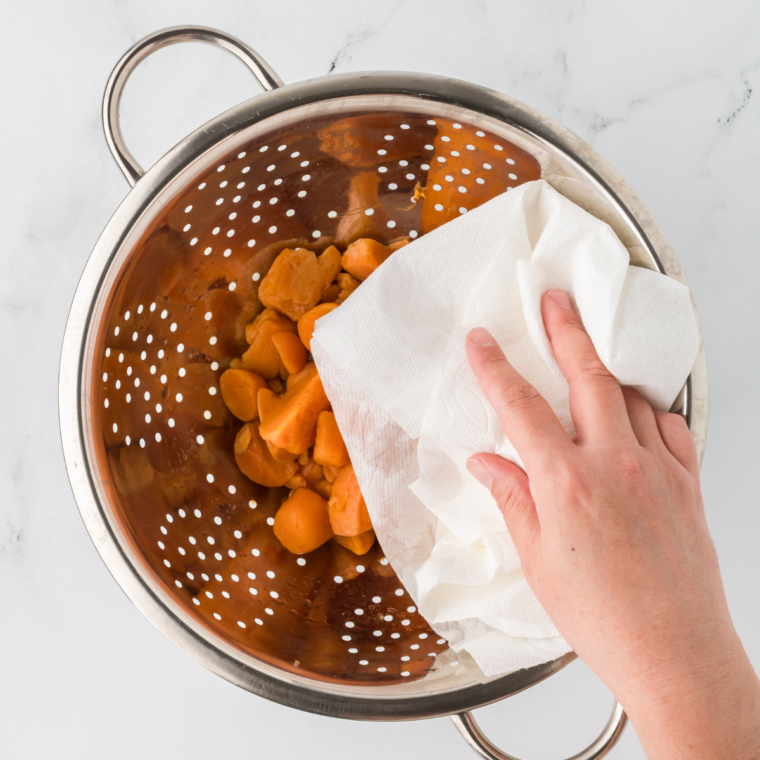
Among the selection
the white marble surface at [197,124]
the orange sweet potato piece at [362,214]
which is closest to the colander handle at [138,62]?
the orange sweet potato piece at [362,214]

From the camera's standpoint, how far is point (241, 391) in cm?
68

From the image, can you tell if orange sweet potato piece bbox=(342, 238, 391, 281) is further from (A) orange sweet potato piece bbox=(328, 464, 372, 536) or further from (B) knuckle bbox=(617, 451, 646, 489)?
(B) knuckle bbox=(617, 451, 646, 489)

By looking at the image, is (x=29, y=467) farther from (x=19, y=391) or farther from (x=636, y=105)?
(x=636, y=105)

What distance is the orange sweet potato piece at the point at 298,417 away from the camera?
62cm

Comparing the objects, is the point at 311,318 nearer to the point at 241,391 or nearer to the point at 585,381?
the point at 241,391

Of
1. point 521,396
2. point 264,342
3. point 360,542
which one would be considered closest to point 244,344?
point 264,342

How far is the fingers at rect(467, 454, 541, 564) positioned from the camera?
45 cm

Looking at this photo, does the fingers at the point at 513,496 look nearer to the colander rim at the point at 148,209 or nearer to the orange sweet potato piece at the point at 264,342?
the colander rim at the point at 148,209

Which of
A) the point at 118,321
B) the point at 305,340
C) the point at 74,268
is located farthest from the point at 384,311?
the point at 74,268

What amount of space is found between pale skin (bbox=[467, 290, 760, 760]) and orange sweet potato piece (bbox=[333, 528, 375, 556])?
227mm

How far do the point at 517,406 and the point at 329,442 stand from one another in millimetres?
245

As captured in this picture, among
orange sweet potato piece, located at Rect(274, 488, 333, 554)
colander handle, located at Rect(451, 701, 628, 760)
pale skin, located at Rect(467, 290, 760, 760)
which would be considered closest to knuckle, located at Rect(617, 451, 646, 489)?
pale skin, located at Rect(467, 290, 760, 760)

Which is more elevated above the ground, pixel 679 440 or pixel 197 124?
pixel 197 124

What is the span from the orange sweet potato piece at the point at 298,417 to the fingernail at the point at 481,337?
0.20 m
